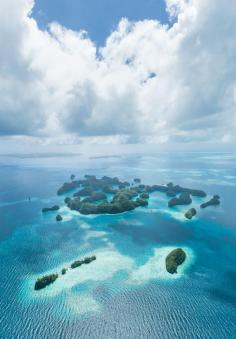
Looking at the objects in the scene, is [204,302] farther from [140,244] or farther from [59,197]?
[59,197]

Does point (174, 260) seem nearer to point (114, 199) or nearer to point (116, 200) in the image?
point (116, 200)

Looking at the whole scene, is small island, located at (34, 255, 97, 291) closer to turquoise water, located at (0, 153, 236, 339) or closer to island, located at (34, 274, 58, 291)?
island, located at (34, 274, 58, 291)

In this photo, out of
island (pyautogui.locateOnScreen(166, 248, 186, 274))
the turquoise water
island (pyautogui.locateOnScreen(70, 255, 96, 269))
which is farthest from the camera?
island (pyautogui.locateOnScreen(70, 255, 96, 269))

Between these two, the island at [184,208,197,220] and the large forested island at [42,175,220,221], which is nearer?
the island at [184,208,197,220]

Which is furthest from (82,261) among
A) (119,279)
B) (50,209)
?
(50,209)

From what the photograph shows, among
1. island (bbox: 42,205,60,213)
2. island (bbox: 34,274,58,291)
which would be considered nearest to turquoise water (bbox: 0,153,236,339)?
island (bbox: 34,274,58,291)

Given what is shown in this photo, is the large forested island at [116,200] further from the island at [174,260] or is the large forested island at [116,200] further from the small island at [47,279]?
the small island at [47,279]
